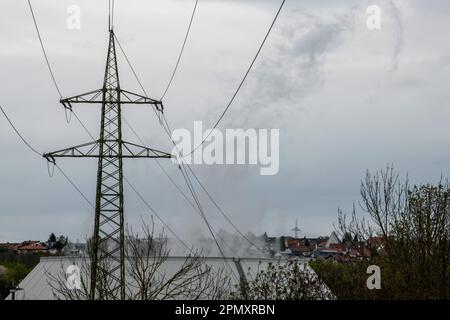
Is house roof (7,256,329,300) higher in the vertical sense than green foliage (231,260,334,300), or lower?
higher

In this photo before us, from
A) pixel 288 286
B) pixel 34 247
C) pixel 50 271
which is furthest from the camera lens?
pixel 34 247

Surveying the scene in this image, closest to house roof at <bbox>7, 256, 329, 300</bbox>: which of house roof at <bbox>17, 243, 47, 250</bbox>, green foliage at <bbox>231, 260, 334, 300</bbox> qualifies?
green foliage at <bbox>231, 260, 334, 300</bbox>

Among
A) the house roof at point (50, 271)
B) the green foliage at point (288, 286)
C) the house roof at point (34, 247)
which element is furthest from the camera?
the house roof at point (34, 247)

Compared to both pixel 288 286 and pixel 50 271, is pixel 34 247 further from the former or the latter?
pixel 288 286

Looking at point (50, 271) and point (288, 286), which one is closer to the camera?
point (288, 286)

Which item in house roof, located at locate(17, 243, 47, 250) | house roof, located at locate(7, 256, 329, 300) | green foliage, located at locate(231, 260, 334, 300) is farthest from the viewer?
house roof, located at locate(17, 243, 47, 250)

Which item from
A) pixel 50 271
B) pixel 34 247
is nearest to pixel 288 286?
pixel 50 271

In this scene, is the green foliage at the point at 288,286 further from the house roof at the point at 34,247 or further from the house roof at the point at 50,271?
the house roof at the point at 34,247

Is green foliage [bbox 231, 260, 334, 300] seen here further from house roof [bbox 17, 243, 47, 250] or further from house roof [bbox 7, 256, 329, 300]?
house roof [bbox 17, 243, 47, 250]

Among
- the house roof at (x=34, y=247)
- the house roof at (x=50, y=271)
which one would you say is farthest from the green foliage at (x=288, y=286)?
the house roof at (x=34, y=247)

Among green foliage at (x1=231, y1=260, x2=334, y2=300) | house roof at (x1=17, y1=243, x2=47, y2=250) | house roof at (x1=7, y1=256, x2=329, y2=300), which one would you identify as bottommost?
green foliage at (x1=231, y1=260, x2=334, y2=300)

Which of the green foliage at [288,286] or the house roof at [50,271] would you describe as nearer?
the green foliage at [288,286]

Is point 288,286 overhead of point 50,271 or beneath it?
beneath
